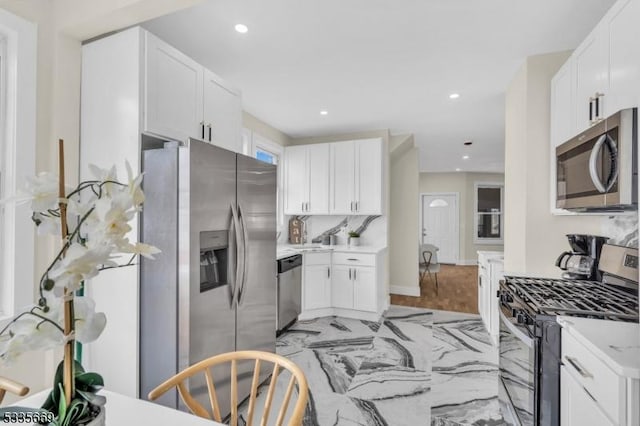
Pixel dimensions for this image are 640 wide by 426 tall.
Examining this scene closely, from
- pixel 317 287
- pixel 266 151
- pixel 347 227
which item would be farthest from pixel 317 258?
pixel 266 151

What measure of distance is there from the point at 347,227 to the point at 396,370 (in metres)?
2.38

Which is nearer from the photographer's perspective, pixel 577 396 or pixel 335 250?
pixel 577 396

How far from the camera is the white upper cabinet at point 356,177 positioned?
4.36 m

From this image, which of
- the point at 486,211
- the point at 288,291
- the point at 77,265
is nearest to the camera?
the point at 77,265

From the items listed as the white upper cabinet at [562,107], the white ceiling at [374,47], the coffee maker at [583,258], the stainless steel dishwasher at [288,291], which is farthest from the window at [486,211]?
the coffee maker at [583,258]

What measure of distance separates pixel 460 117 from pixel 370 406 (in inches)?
137

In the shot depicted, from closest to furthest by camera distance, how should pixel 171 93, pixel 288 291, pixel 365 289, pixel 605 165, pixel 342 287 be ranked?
pixel 605 165
pixel 171 93
pixel 288 291
pixel 365 289
pixel 342 287

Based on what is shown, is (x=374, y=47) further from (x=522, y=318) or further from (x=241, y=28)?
(x=522, y=318)

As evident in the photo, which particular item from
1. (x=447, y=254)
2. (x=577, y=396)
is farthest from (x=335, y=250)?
(x=447, y=254)

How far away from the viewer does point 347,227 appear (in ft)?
15.9

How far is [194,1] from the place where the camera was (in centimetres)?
Answer: 160

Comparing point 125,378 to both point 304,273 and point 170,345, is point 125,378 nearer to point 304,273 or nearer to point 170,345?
point 170,345

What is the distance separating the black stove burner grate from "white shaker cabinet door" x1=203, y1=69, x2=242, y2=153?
7.16ft

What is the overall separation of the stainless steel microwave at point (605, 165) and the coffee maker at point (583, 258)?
1.24 ft
